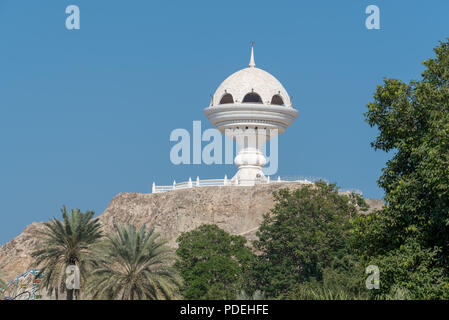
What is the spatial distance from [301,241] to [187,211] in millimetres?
22831

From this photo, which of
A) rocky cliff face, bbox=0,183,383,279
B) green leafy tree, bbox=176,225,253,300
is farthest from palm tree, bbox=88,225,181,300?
rocky cliff face, bbox=0,183,383,279

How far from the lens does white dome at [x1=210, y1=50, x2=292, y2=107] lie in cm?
8938

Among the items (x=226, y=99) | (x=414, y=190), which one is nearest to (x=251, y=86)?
(x=226, y=99)

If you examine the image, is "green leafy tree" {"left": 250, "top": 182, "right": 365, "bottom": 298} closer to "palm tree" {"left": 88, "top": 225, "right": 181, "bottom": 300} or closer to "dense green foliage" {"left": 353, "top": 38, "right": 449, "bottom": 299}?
"palm tree" {"left": 88, "top": 225, "right": 181, "bottom": 300}

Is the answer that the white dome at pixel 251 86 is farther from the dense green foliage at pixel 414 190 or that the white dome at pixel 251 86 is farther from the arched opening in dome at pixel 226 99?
the dense green foliage at pixel 414 190

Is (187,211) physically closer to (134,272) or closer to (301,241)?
(301,241)

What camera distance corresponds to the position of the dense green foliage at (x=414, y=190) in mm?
39594

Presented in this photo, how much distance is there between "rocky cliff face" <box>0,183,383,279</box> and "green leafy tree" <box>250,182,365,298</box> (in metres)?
13.0

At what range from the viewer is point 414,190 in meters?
41.2

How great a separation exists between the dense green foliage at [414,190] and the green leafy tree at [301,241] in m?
14.2

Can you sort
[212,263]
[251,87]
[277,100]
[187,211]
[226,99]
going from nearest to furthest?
1. [212,263]
2. [187,211]
3. [251,87]
4. [277,100]
5. [226,99]

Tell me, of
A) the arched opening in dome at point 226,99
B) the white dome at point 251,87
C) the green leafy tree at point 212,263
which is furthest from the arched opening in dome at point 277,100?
the green leafy tree at point 212,263

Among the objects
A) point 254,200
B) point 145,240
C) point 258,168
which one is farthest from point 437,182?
point 258,168

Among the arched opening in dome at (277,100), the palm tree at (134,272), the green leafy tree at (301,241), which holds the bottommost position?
the palm tree at (134,272)
